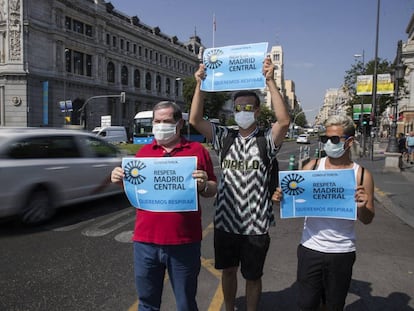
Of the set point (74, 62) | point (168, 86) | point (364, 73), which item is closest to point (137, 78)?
point (168, 86)

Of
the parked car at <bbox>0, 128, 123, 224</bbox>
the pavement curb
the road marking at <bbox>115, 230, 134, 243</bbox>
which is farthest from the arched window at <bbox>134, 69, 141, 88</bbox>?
the road marking at <bbox>115, 230, 134, 243</bbox>

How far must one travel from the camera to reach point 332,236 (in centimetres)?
271

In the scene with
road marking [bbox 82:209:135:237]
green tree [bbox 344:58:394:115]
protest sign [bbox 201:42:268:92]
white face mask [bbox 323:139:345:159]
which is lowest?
road marking [bbox 82:209:135:237]

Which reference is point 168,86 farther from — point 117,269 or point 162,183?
point 162,183

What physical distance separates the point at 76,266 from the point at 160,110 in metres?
2.86

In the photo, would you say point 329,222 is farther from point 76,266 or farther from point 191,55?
point 191,55

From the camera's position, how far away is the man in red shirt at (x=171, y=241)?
2650 mm

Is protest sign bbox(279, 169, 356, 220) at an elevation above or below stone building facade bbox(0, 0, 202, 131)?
below

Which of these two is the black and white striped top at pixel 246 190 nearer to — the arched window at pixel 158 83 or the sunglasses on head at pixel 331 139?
the sunglasses on head at pixel 331 139

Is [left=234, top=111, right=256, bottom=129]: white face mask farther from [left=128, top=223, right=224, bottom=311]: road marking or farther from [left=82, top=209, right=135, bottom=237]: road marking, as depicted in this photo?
[left=82, top=209, right=135, bottom=237]: road marking

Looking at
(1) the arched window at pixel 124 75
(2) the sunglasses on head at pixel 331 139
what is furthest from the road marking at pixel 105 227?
(1) the arched window at pixel 124 75

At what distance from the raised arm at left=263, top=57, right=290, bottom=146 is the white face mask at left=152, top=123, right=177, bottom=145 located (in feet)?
2.70

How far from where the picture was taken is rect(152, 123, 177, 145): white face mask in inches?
109

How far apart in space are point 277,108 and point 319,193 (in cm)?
75
